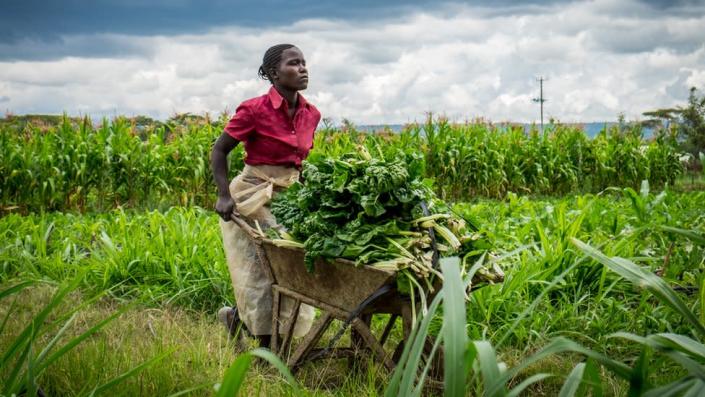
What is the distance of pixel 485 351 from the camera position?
146cm

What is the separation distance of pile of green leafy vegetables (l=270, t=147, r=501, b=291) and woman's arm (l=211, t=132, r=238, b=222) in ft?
2.24

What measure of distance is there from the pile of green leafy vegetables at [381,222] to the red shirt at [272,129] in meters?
0.72

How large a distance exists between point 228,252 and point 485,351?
2.65 meters

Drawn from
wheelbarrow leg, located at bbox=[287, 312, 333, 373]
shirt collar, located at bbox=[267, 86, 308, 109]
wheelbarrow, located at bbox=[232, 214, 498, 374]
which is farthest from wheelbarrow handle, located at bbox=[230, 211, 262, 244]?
shirt collar, located at bbox=[267, 86, 308, 109]

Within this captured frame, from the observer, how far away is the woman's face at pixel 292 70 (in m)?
3.66

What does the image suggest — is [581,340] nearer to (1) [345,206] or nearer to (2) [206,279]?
(1) [345,206]

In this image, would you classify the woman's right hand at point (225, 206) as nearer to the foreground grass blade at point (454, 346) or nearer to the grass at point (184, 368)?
the grass at point (184, 368)

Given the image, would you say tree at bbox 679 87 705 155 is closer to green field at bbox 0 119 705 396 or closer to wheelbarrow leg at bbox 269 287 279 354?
green field at bbox 0 119 705 396

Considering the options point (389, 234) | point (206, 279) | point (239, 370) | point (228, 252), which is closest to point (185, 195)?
point (206, 279)

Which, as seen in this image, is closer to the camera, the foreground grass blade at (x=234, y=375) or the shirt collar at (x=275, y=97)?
the foreground grass blade at (x=234, y=375)

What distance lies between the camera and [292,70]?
12.0 feet

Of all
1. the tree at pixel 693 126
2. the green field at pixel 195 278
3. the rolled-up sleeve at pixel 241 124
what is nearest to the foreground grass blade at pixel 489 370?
the green field at pixel 195 278

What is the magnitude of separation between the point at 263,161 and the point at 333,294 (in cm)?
111

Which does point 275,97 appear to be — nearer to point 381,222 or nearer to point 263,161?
point 263,161
